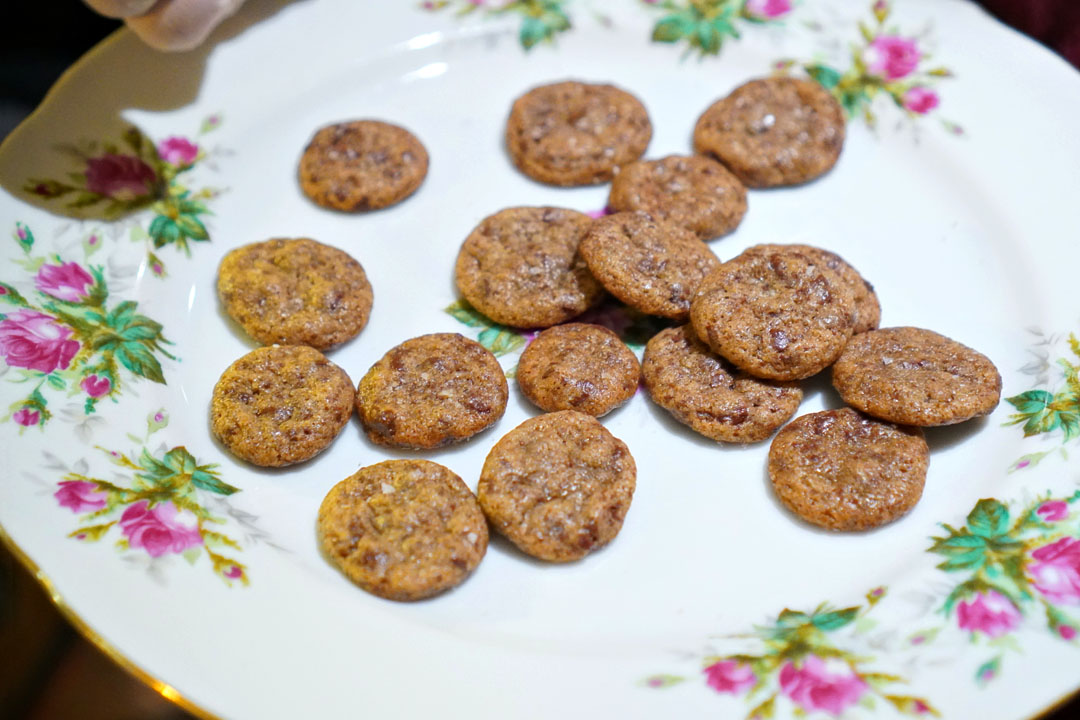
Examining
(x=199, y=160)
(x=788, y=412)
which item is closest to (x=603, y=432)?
(x=788, y=412)

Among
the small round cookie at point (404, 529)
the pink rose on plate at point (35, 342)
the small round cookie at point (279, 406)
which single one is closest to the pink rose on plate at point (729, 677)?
the small round cookie at point (404, 529)

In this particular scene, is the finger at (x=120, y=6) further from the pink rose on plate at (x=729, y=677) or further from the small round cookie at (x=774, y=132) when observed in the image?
the pink rose on plate at (x=729, y=677)

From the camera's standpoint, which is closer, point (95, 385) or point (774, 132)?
point (95, 385)

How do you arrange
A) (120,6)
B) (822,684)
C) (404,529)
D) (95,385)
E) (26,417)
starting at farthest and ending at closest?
(120,6)
(95,385)
(26,417)
(404,529)
(822,684)

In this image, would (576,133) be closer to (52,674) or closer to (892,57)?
(892,57)

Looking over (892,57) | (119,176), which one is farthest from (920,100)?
(119,176)

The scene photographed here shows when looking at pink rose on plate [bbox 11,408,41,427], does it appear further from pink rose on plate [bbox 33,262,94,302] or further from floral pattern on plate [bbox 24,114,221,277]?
floral pattern on plate [bbox 24,114,221,277]

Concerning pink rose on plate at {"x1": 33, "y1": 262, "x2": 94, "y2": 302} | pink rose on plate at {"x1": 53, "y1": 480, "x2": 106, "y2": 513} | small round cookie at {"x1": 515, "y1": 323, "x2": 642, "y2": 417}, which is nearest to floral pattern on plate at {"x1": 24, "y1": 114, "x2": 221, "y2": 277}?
pink rose on plate at {"x1": 33, "y1": 262, "x2": 94, "y2": 302}
